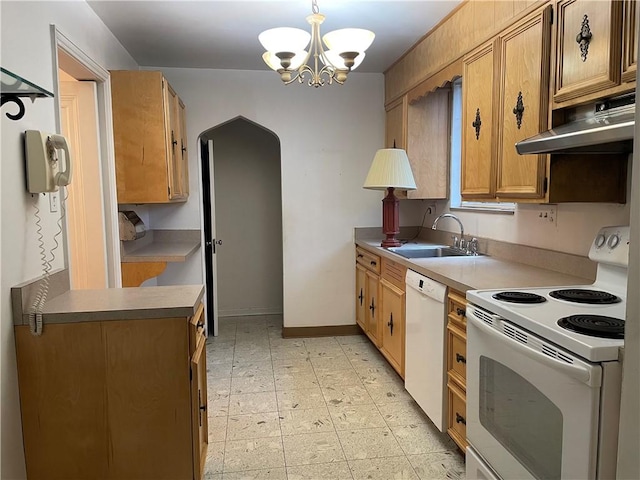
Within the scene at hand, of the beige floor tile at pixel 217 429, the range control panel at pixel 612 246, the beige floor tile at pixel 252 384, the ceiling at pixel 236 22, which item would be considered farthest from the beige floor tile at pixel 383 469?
the ceiling at pixel 236 22

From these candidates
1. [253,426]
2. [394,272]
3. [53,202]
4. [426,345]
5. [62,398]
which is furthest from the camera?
[394,272]

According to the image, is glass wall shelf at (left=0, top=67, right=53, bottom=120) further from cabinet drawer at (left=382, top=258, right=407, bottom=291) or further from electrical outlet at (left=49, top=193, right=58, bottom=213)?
cabinet drawer at (left=382, top=258, right=407, bottom=291)

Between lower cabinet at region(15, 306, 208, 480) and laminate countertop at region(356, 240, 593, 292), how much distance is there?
1.28 meters

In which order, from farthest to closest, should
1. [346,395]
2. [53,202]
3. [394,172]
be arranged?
[394,172] < [346,395] < [53,202]

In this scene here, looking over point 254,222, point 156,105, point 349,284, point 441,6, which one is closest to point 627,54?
point 441,6

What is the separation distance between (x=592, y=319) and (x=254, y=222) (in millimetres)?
4094

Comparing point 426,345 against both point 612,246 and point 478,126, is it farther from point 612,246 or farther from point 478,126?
point 478,126

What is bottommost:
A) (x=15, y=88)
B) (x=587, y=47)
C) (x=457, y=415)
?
(x=457, y=415)

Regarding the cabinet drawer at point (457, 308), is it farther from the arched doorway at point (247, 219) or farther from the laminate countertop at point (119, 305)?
the arched doorway at point (247, 219)

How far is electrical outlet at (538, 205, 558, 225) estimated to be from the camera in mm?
2451

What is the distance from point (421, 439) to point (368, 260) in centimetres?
171

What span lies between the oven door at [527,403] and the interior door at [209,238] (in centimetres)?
299

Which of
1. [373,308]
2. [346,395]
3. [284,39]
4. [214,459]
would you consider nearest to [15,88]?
[284,39]

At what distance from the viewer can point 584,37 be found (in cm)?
182
